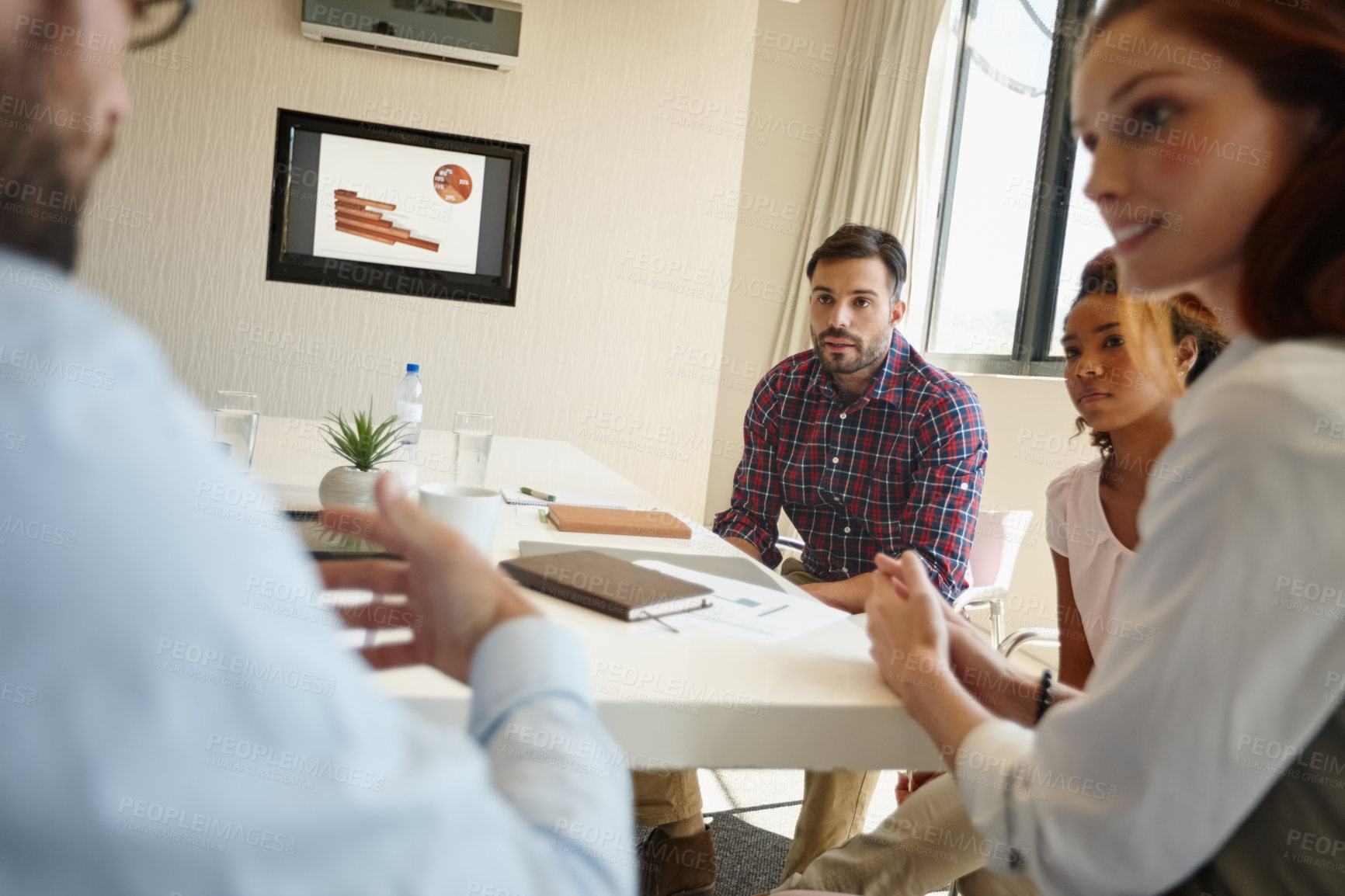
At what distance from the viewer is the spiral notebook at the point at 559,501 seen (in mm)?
1853

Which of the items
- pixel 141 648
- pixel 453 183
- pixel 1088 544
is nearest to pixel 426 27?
pixel 453 183

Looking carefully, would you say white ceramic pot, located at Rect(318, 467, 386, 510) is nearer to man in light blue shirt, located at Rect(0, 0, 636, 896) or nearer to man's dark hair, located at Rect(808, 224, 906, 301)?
man in light blue shirt, located at Rect(0, 0, 636, 896)

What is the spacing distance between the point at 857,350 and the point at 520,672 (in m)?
2.17

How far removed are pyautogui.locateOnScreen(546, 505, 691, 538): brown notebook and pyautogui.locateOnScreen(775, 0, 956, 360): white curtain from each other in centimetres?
298

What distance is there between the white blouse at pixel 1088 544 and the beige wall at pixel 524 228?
8.40 feet

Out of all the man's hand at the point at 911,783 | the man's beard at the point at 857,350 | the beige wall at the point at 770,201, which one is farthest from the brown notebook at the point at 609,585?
the beige wall at the point at 770,201

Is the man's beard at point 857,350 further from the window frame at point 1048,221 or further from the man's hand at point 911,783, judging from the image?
the window frame at point 1048,221

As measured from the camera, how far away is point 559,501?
6.25ft

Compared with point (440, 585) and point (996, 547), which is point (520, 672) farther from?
point (996, 547)

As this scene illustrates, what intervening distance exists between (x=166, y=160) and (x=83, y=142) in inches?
156

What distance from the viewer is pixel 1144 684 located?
1.99 ft

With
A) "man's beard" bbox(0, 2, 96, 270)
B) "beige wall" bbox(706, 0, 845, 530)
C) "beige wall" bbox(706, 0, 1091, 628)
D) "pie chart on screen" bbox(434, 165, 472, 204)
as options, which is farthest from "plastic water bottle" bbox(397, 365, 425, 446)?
"beige wall" bbox(706, 0, 845, 530)

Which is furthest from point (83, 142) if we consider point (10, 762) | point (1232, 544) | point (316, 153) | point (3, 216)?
point (316, 153)

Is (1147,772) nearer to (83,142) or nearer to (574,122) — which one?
(83,142)
